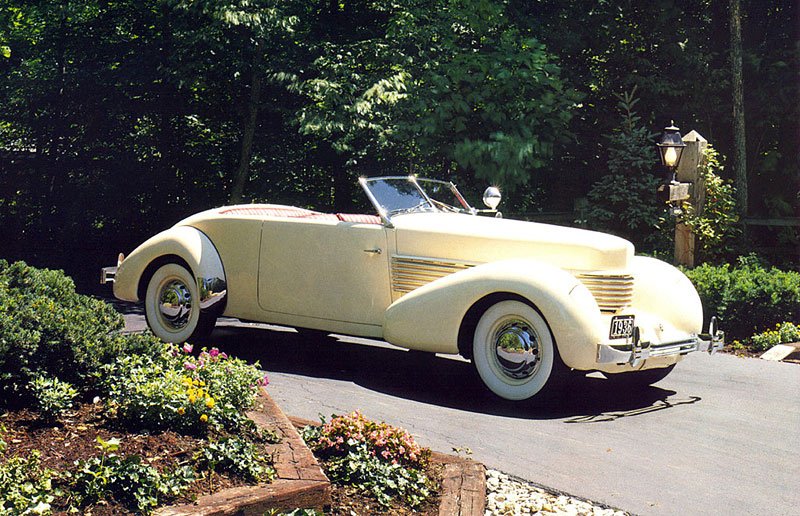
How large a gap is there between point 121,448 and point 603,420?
3462mm

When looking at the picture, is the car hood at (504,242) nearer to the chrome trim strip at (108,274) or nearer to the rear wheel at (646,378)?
the rear wheel at (646,378)

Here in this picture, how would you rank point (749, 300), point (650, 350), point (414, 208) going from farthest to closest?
point (749, 300) < point (414, 208) < point (650, 350)

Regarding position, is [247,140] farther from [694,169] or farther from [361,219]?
[361,219]

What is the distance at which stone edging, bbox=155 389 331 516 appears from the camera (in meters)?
3.88

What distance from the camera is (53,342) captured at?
5004 millimetres

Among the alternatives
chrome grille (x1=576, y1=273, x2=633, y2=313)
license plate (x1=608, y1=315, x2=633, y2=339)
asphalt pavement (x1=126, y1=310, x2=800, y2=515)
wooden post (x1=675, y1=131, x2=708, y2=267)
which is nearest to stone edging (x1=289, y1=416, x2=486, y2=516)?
asphalt pavement (x1=126, y1=310, x2=800, y2=515)

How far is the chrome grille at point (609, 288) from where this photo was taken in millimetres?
7109

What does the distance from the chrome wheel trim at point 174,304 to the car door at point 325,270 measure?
782 mm

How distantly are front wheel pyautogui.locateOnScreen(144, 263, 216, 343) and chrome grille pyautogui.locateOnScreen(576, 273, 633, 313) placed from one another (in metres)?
3.40

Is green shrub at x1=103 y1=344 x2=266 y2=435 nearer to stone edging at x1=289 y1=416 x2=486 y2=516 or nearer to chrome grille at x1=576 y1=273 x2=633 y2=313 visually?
stone edging at x1=289 y1=416 x2=486 y2=516

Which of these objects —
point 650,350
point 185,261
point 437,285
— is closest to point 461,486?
point 650,350

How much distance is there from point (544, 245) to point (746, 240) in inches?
320

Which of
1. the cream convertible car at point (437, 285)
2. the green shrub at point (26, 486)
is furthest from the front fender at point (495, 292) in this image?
the green shrub at point (26, 486)

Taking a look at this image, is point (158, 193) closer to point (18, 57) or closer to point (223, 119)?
point (223, 119)
